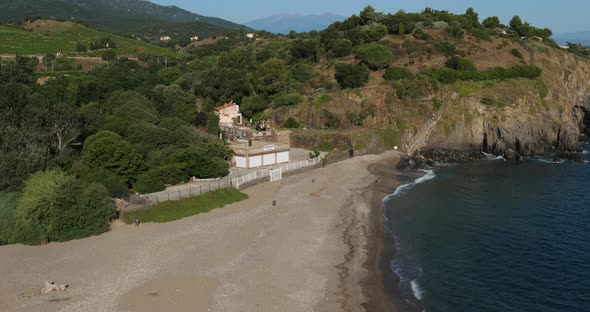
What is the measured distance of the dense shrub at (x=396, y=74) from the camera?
71.8 m

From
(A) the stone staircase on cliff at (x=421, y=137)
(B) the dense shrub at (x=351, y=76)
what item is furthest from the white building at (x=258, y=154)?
(B) the dense shrub at (x=351, y=76)

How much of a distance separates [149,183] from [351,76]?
37800 millimetres

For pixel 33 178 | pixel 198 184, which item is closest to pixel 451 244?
pixel 198 184

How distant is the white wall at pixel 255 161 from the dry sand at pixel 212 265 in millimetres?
10944

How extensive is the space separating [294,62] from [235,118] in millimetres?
18722

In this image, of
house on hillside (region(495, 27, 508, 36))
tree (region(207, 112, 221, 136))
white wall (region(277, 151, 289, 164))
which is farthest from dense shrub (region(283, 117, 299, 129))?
house on hillside (region(495, 27, 508, 36))

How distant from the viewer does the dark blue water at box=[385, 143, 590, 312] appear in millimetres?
24781

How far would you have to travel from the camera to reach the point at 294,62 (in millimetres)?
83688

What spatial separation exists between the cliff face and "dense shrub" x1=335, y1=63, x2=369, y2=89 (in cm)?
1093

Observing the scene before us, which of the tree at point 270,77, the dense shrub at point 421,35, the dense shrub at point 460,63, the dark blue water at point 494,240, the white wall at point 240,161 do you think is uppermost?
the dense shrub at point 421,35

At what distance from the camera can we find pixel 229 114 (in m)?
69.8

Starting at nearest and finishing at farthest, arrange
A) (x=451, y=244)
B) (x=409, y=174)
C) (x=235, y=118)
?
(x=451, y=244)
(x=409, y=174)
(x=235, y=118)

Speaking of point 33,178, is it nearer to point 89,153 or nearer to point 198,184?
point 89,153

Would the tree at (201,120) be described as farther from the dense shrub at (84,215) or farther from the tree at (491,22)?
the tree at (491,22)
